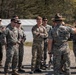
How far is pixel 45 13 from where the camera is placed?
53719 millimetres

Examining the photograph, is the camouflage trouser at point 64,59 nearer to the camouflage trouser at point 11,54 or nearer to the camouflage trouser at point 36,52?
the camouflage trouser at point 11,54

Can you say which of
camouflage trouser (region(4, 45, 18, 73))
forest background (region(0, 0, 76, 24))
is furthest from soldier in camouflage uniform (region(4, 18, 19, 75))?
forest background (region(0, 0, 76, 24))

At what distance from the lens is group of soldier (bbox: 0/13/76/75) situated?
8633 mm

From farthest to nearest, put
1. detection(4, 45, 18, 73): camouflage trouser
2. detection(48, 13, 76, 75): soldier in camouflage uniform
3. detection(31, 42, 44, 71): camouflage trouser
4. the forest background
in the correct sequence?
the forest background < detection(31, 42, 44, 71): camouflage trouser < detection(4, 45, 18, 73): camouflage trouser < detection(48, 13, 76, 75): soldier in camouflage uniform

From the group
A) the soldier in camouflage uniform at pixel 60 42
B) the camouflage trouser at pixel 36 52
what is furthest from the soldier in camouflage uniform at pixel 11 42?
the soldier in camouflage uniform at pixel 60 42

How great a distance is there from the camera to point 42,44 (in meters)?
11.0

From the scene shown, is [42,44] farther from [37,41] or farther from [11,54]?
[11,54]

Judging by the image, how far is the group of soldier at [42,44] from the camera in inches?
340

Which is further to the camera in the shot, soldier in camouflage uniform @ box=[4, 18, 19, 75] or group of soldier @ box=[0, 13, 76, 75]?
soldier in camouflage uniform @ box=[4, 18, 19, 75]

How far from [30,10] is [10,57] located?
4463 cm

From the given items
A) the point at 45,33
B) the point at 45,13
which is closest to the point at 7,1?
the point at 45,13

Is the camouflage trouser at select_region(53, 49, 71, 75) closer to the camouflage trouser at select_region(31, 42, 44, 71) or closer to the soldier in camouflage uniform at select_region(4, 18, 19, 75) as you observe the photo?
the soldier in camouflage uniform at select_region(4, 18, 19, 75)

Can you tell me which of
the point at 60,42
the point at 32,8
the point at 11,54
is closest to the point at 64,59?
the point at 60,42

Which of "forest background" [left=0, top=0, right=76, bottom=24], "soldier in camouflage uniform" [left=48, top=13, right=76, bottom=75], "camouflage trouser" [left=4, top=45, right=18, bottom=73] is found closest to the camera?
"soldier in camouflage uniform" [left=48, top=13, right=76, bottom=75]
